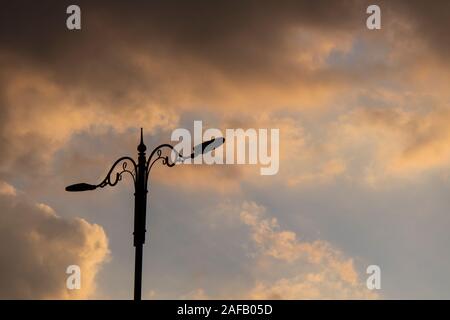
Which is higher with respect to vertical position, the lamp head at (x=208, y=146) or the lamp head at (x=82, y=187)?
the lamp head at (x=208, y=146)

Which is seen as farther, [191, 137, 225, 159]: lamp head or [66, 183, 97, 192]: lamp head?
[66, 183, 97, 192]: lamp head

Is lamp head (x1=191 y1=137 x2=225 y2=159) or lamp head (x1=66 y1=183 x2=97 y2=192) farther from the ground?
lamp head (x1=191 y1=137 x2=225 y2=159)

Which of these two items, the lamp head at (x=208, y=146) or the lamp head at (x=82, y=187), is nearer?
the lamp head at (x=208, y=146)

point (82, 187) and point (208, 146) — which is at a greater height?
point (208, 146)

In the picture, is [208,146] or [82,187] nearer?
[208,146]
